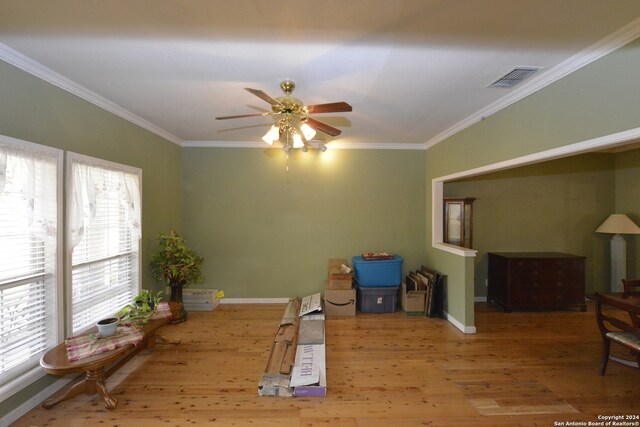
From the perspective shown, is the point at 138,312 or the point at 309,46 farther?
the point at 138,312

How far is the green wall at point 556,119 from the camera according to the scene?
5.12 feet

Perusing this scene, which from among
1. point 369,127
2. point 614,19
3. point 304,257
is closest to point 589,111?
point 614,19

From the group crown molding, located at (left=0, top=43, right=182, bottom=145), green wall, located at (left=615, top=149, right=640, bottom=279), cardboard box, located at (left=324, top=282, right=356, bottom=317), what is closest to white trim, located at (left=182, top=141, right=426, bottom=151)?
crown molding, located at (left=0, top=43, right=182, bottom=145)

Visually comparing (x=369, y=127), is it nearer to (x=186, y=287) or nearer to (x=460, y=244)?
(x=460, y=244)

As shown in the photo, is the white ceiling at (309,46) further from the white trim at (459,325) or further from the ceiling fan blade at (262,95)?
the white trim at (459,325)

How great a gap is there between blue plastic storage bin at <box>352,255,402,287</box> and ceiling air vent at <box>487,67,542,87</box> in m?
2.49

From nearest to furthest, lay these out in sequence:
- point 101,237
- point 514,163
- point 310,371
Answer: point 310,371 → point 514,163 → point 101,237

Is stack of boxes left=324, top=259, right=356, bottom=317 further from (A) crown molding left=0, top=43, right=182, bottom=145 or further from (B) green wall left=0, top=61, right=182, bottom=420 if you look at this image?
(A) crown molding left=0, top=43, right=182, bottom=145

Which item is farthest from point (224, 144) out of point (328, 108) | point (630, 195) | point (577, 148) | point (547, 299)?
point (630, 195)

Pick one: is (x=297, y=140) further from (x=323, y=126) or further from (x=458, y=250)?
(x=458, y=250)

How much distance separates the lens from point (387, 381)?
2.29 meters

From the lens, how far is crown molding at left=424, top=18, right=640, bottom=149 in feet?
4.92

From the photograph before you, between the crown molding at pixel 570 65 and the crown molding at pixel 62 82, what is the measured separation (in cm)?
394

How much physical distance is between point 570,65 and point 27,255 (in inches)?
170
